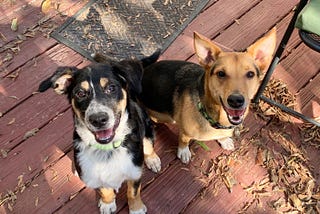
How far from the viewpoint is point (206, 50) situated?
289 cm

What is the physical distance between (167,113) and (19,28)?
7.12 feet

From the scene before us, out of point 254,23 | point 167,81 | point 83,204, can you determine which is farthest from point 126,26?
point 83,204

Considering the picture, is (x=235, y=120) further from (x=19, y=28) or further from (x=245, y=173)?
(x=19, y=28)

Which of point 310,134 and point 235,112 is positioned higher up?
point 235,112

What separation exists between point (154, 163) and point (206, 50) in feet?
3.68

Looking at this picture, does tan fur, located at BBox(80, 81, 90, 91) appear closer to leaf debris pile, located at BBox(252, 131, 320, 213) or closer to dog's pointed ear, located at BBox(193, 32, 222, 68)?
dog's pointed ear, located at BBox(193, 32, 222, 68)

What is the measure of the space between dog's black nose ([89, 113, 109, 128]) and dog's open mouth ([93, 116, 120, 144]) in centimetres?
11

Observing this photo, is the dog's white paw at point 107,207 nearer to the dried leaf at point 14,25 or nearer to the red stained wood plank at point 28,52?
the red stained wood plank at point 28,52

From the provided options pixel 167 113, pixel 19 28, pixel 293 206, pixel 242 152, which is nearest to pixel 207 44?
pixel 167 113

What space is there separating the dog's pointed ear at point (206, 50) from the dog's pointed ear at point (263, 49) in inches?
9.6

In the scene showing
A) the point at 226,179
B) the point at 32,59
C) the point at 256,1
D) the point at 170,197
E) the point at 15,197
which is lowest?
the point at 15,197

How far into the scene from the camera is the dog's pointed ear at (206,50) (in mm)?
2824

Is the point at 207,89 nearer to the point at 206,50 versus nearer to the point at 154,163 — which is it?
the point at 206,50

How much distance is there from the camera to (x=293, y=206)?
3.26 metres
